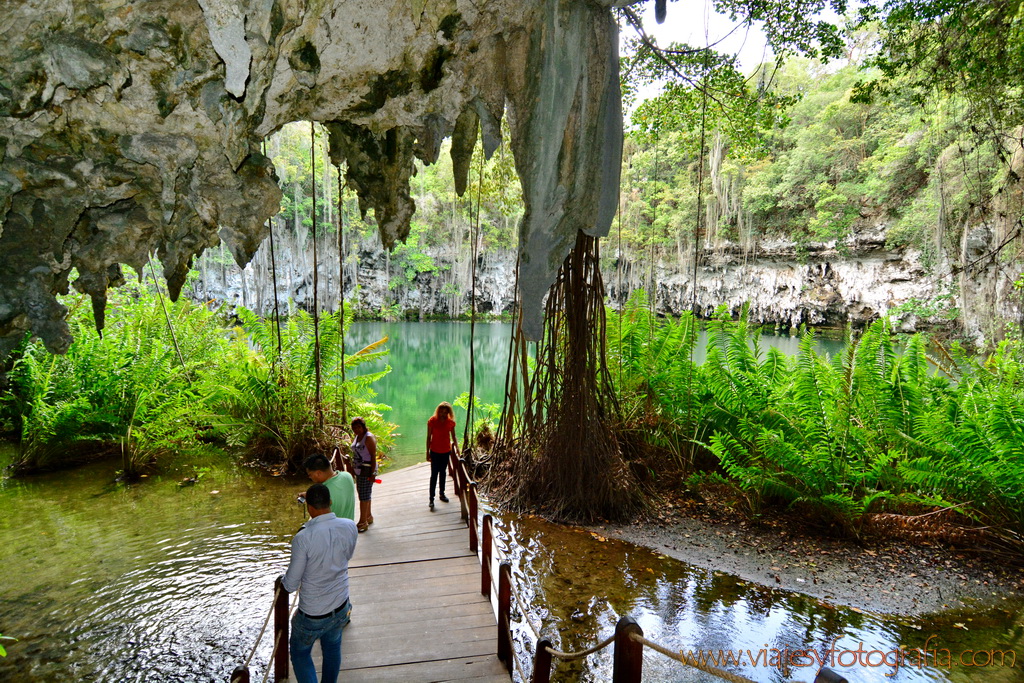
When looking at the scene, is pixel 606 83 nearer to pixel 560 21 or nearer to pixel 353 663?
pixel 560 21

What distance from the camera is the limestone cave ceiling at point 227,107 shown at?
282 cm

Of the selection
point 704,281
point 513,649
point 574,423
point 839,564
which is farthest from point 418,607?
point 704,281

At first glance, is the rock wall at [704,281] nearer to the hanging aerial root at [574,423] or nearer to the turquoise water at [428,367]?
the turquoise water at [428,367]

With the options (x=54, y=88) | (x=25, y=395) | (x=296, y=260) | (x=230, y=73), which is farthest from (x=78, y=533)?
(x=296, y=260)

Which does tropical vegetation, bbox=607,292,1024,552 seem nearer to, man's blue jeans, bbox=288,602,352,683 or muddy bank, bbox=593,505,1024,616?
muddy bank, bbox=593,505,1024,616

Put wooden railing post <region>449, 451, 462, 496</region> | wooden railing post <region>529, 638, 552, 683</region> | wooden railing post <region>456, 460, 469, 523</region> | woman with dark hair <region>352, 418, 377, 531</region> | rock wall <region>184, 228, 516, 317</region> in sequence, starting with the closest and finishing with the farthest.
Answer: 1. wooden railing post <region>529, 638, 552, 683</region>
2. woman with dark hair <region>352, 418, 377, 531</region>
3. wooden railing post <region>456, 460, 469, 523</region>
4. wooden railing post <region>449, 451, 462, 496</region>
5. rock wall <region>184, 228, 516, 317</region>

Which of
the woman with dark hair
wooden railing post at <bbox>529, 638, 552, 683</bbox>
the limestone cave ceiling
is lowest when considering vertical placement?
wooden railing post at <bbox>529, 638, 552, 683</bbox>

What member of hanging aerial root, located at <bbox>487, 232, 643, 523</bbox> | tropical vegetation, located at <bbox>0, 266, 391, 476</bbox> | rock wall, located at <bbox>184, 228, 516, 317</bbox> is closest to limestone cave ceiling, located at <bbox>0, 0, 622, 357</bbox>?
hanging aerial root, located at <bbox>487, 232, 643, 523</bbox>

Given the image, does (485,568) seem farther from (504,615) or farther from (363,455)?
(363,455)

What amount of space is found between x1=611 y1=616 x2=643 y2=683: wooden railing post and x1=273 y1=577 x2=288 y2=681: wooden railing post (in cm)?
178

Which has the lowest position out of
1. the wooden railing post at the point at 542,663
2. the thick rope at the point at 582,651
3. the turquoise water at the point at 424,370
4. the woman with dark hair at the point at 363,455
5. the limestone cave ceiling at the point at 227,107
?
the turquoise water at the point at 424,370

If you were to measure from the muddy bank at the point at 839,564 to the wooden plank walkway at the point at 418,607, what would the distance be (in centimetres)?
183

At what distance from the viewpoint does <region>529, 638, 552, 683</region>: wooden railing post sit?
8.45ft

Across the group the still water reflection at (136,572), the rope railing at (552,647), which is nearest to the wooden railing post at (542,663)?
the rope railing at (552,647)
